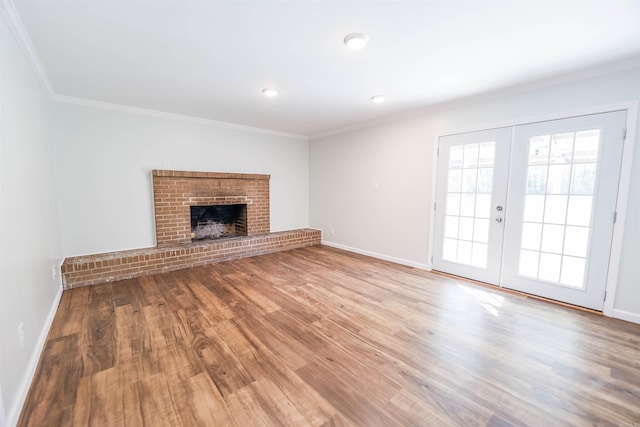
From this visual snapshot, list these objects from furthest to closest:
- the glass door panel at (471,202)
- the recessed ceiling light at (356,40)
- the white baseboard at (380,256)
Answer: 1. the white baseboard at (380,256)
2. the glass door panel at (471,202)
3. the recessed ceiling light at (356,40)

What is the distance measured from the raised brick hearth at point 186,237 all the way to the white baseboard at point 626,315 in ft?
13.5

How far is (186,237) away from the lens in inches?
163

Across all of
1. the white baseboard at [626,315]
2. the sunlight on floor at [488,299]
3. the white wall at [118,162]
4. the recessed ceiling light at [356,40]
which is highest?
the recessed ceiling light at [356,40]

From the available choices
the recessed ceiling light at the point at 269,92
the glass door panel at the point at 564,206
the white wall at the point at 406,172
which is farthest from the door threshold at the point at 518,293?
the recessed ceiling light at the point at 269,92

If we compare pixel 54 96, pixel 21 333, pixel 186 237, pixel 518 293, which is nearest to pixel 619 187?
pixel 518 293

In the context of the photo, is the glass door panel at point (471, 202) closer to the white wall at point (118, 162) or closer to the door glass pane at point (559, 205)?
the door glass pane at point (559, 205)

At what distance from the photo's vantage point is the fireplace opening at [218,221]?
14.9ft

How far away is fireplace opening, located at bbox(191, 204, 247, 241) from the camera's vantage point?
4543 mm

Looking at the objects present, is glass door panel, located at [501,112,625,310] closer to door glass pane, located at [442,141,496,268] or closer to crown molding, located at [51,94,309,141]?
door glass pane, located at [442,141,496,268]

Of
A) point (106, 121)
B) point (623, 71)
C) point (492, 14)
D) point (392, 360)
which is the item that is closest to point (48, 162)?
point (106, 121)

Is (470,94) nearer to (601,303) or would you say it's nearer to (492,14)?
(492,14)

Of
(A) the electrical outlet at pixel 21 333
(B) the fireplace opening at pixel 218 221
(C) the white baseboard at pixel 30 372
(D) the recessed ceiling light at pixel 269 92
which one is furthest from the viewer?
(B) the fireplace opening at pixel 218 221

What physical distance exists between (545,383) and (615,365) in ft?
2.10

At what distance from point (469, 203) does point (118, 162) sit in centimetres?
473
